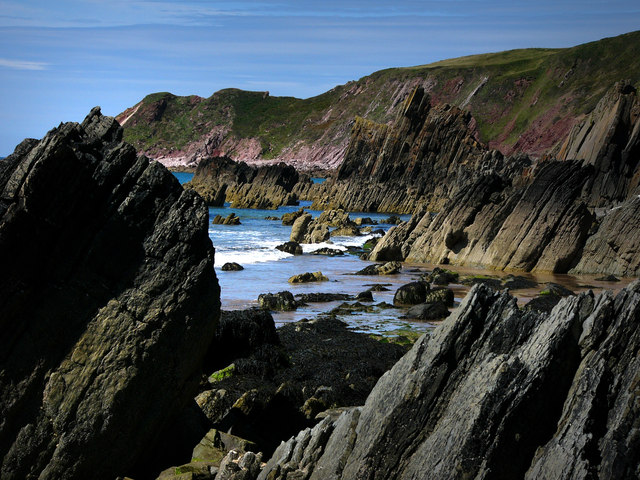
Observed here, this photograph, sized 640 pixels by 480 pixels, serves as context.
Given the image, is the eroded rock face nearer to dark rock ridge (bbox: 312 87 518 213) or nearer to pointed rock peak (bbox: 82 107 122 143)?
pointed rock peak (bbox: 82 107 122 143)

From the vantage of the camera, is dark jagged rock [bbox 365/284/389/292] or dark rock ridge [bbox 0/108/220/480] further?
dark jagged rock [bbox 365/284/389/292]

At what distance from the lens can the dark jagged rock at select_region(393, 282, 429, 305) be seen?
75.0 feet

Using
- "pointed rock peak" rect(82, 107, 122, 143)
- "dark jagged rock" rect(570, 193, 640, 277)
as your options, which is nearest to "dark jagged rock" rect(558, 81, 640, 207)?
"dark jagged rock" rect(570, 193, 640, 277)

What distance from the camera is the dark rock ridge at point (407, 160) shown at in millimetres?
89750

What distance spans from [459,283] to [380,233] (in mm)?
26879

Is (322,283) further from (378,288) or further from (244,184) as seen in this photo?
(244,184)

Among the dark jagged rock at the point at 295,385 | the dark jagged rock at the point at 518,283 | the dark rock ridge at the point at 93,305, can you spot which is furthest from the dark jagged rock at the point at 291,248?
the dark rock ridge at the point at 93,305

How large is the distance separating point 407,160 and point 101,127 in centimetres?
9482

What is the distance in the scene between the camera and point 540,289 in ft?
83.5

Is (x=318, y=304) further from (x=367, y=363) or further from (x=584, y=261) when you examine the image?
(x=584, y=261)

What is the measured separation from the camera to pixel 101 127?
881cm

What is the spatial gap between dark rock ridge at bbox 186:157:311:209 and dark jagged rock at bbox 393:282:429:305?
71.1m

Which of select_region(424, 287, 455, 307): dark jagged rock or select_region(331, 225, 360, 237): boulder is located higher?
select_region(331, 225, 360, 237): boulder

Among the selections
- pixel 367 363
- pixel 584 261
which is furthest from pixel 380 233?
pixel 367 363
